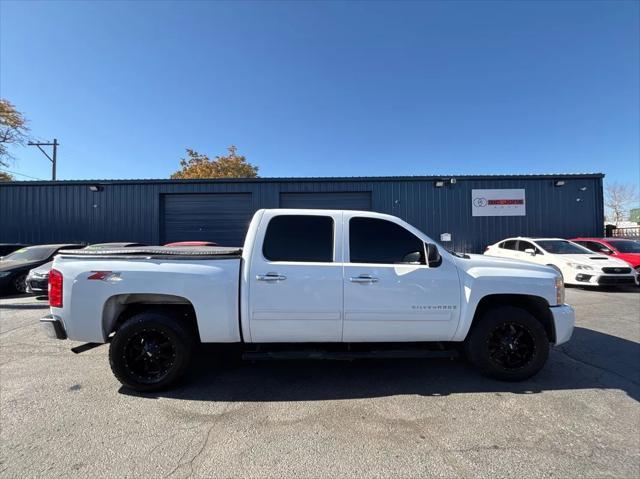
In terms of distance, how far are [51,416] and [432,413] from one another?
3.51 meters

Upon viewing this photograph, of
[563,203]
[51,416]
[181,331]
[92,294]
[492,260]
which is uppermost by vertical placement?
[563,203]

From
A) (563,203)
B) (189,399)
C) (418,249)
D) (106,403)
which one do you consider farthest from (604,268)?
(106,403)

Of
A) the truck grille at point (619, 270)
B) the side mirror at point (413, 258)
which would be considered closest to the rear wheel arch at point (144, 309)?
the side mirror at point (413, 258)

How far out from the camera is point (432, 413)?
9.51 ft

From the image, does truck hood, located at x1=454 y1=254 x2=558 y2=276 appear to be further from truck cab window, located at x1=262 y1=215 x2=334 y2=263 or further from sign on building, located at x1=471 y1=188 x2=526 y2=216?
sign on building, located at x1=471 y1=188 x2=526 y2=216

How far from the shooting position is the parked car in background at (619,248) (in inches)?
402

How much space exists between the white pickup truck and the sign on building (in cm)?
1235

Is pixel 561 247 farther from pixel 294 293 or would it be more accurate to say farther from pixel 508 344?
pixel 294 293

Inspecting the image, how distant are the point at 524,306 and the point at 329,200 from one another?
11.7 metres

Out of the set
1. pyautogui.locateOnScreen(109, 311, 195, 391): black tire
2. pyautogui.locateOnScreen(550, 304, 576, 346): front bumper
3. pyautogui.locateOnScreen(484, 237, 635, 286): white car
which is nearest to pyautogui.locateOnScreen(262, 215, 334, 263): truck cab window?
pyautogui.locateOnScreen(109, 311, 195, 391): black tire

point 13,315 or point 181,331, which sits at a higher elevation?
point 181,331

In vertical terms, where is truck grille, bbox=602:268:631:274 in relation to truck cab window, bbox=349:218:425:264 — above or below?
below

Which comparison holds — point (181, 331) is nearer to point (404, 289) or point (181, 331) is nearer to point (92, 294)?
point (92, 294)

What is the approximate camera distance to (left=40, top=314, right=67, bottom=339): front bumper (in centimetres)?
332
